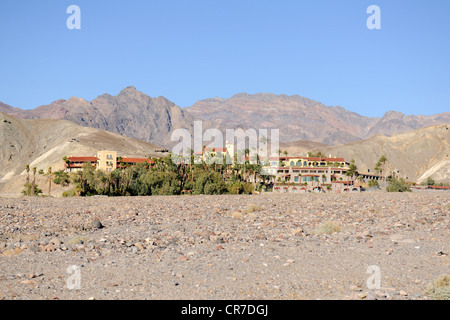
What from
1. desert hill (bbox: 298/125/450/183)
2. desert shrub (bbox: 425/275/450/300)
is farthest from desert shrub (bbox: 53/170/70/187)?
desert hill (bbox: 298/125/450/183)

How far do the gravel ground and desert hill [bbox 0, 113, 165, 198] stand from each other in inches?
3688

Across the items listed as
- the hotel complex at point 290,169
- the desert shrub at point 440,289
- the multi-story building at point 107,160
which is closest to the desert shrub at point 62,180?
the hotel complex at point 290,169

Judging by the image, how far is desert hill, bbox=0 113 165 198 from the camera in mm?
129250

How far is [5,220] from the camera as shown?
2452 cm

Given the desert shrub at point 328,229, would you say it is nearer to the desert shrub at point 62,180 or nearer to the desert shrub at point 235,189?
the desert shrub at point 235,189

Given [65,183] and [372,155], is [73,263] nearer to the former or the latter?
[65,183]

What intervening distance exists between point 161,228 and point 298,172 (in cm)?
7734

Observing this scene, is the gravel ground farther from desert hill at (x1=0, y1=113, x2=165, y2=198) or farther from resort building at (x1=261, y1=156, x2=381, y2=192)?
desert hill at (x1=0, y1=113, x2=165, y2=198)

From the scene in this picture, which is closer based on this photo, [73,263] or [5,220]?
[73,263]

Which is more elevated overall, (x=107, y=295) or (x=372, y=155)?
(x=372, y=155)

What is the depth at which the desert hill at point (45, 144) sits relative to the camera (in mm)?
129250

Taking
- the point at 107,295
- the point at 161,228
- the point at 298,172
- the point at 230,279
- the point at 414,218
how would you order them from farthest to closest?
the point at 298,172
the point at 414,218
the point at 161,228
the point at 230,279
the point at 107,295

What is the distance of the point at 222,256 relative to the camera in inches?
643
